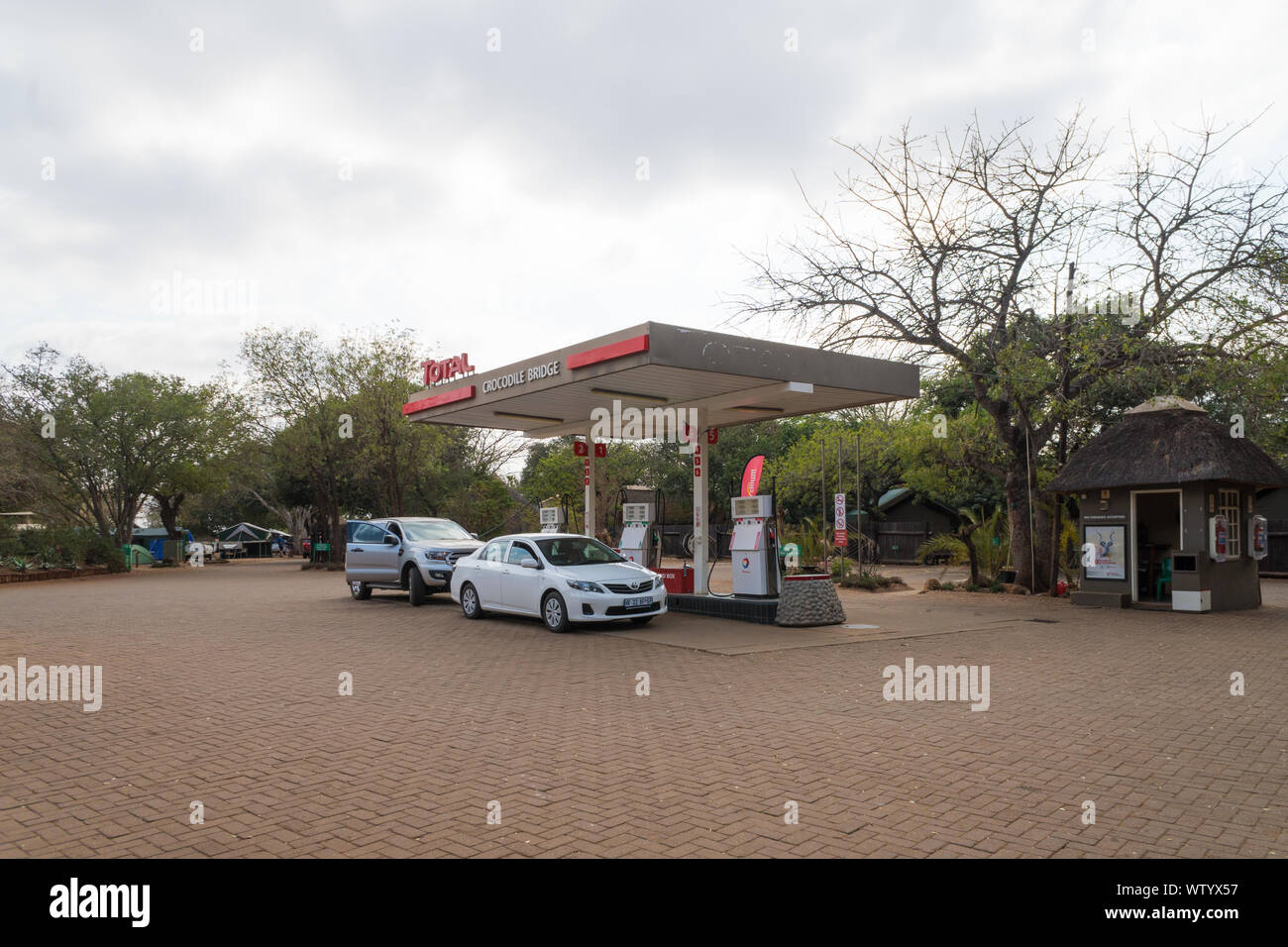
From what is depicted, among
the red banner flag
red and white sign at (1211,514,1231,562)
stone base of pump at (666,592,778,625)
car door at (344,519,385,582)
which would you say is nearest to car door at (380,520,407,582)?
car door at (344,519,385,582)

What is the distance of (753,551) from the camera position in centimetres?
1504

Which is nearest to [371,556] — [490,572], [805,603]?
[490,572]

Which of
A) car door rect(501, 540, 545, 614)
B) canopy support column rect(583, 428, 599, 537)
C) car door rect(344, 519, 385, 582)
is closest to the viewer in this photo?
car door rect(501, 540, 545, 614)

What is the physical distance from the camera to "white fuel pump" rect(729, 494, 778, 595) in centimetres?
1482

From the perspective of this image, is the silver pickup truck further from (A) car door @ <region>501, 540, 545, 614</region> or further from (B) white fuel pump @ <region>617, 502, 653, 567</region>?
(A) car door @ <region>501, 540, 545, 614</region>

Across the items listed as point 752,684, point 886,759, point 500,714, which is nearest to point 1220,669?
point 752,684

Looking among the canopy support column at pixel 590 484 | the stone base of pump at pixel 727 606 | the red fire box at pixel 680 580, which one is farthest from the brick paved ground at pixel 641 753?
the canopy support column at pixel 590 484

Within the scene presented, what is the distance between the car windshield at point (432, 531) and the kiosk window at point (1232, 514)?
48.9 feet

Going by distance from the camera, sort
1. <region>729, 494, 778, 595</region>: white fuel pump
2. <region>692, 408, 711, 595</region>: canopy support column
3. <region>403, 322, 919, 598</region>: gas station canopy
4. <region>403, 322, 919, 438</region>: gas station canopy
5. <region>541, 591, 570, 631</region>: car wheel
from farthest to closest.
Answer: <region>692, 408, 711, 595</region>: canopy support column < <region>729, 494, 778, 595</region>: white fuel pump < <region>541, 591, 570, 631</region>: car wheel < <region>403, 322, 919, 598</region>: gas station canopy < <region>403, 322, 919, 438</region>: gas station canopy

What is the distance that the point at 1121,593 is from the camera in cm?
1700

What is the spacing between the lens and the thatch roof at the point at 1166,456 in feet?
53.3

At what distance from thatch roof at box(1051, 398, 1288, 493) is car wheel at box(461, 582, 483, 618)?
11.7 m

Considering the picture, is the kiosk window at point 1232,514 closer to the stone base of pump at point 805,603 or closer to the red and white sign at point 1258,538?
the red and white sign at point 1258,538
